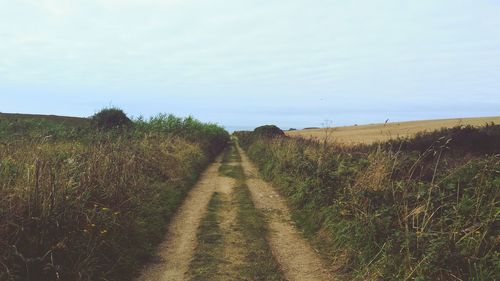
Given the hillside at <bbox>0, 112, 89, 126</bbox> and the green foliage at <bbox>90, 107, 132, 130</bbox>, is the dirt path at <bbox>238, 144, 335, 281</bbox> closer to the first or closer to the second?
the green foliage at <bbox>90, 107, 132, 130</bbox>

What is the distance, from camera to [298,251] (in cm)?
849

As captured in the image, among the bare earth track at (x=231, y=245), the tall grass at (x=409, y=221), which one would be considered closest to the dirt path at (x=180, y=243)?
the bare earth track at (x=231, y=245)

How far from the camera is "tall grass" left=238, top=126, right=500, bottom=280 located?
554 centimetres

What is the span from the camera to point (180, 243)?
8.76 metres

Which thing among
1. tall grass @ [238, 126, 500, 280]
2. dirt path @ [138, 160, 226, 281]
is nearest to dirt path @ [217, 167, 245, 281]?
dirt path @ [138, 160, 226, 281]

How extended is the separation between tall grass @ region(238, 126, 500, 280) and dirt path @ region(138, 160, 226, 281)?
2599mm

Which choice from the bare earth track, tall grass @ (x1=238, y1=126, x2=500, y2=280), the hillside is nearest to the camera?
tall grass @ (x1=238, y1=126, x2=500, y2=280)

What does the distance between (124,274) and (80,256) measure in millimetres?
836

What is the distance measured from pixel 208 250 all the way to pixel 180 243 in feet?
2.89

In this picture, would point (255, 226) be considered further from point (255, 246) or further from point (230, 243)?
point (255, 246)

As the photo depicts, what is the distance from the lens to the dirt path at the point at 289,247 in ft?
23.6

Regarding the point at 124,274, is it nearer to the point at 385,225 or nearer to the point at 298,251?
the point at 298,251

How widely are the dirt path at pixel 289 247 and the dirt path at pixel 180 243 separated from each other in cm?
165

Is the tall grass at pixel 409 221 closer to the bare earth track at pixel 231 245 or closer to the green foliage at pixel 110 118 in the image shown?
the bare earth track at pixel 231 245
